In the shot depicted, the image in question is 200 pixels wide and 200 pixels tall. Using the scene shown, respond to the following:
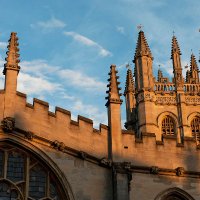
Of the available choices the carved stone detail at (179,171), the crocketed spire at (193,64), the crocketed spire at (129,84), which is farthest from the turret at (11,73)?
the crocketed spire at (193,64)

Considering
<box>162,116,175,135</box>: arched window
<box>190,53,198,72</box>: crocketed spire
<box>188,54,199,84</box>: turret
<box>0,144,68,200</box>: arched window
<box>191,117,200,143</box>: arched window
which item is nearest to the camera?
<box>0,144,68,200</box>: arched window

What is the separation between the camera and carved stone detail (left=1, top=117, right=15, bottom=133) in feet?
49.6

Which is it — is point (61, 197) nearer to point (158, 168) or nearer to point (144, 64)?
point (158, 168)

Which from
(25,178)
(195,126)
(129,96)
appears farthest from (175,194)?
(129,96)

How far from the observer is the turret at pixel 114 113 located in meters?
16.0

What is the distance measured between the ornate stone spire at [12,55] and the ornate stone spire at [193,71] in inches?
1626

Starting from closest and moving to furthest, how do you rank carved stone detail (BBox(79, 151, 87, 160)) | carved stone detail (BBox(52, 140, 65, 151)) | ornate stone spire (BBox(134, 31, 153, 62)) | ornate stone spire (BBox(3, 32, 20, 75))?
1. carved stone detail (BBox(52, 140, 65, 151))
2. carved stone detail (BBox(79, 151, 87, 160))
3. ornate stone spire (BBox(3, 32, 20, 75))
4. ornate stone spire (BBox(134, 31, 153, 62))

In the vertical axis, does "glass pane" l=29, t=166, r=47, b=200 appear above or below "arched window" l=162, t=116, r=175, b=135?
below

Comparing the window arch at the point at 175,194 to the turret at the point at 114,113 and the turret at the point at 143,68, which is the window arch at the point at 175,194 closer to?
the turret at the point at 114,113

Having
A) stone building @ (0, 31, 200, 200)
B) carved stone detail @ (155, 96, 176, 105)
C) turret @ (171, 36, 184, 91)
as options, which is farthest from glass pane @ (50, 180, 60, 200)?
turret @ (171, 36, 184, 91)

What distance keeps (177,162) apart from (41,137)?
4371 millimetres

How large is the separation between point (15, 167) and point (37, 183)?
2.55 ft

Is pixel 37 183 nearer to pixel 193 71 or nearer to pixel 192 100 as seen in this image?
pixel 192 100

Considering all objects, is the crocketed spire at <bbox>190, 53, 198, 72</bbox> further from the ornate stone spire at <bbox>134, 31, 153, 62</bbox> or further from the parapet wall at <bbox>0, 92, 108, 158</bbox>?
the parapet wall at <bbox>0, 92, 108, 158</bbox>
